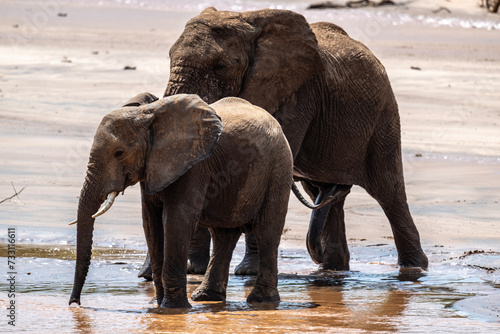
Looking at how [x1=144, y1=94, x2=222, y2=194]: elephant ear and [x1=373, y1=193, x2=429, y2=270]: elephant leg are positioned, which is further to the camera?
[x1=373, y1=193, x2=429, y2=270]: elephant leg

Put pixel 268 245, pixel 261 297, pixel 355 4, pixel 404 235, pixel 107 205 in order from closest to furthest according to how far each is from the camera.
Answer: pixel 107 205
pixel 261 297
pixel 268 245
pixel 404 235
pixel 355 4

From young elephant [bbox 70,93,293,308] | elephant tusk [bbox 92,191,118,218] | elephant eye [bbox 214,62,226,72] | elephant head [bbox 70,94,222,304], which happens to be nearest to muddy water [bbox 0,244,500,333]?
young elephant [bbox 70,93,293,308]

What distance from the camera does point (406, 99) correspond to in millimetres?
19578

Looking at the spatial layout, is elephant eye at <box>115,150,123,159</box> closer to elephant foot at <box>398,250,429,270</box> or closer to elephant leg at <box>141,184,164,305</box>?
elephant leg at <box>141,184,164,305</box>

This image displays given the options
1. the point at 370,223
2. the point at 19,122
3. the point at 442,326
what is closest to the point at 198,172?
the point at 442,326

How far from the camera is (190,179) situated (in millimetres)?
7168

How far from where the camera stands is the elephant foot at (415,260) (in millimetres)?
9609

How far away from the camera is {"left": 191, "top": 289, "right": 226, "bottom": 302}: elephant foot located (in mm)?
7676

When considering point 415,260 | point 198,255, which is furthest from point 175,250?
point 415,260

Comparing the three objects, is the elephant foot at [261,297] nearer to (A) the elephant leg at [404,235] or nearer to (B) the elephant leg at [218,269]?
(B) the elephant leg at [218,269]

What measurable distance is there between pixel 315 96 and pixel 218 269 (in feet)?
7.23

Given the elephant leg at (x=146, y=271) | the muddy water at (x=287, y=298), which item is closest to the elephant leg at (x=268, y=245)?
the muddy water at (x=287, y=298)

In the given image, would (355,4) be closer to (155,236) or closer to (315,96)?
(315,96)

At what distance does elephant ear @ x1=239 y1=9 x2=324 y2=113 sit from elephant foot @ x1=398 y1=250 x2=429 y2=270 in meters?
1.66
